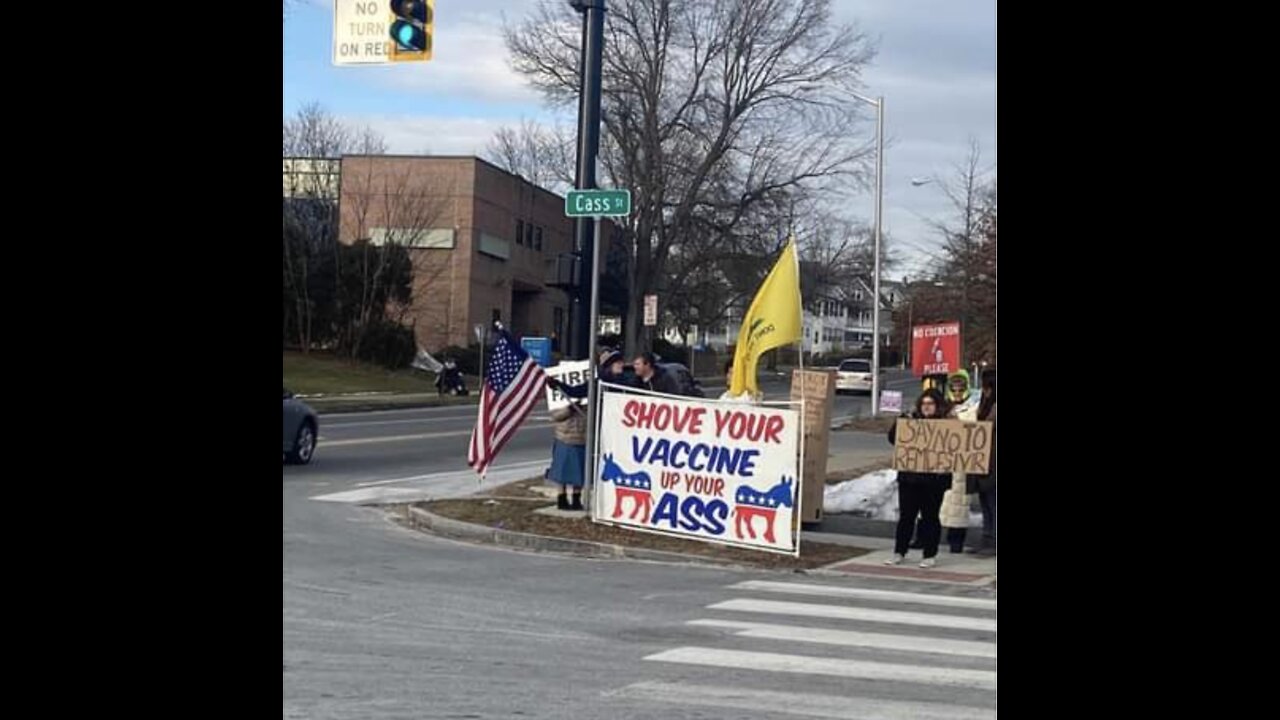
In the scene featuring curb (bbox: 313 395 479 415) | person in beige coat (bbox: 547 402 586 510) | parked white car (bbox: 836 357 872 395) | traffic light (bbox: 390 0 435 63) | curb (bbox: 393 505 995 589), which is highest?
traffic light (bbox: 390 0 435 63)

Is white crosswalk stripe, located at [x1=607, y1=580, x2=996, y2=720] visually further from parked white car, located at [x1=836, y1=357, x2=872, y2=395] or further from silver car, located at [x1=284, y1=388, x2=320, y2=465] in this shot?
parked white car, located at [x1=836, y1=357, x2=872, y2=395]

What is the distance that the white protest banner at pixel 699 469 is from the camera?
13969mm

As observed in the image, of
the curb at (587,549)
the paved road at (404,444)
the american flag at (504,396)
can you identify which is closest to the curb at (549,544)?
the curb at (587,549)

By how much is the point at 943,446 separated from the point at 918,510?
75cm

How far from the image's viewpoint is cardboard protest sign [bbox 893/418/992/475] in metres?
13.2

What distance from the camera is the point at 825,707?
7.36 metres

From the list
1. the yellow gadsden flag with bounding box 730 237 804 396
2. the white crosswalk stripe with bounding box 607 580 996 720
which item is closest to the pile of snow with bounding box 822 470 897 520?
the yellow gadsden flag with bounding box 730 237 804 396

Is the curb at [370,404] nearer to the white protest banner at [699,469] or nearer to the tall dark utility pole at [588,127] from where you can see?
the tall dark utility pole at [588,127]

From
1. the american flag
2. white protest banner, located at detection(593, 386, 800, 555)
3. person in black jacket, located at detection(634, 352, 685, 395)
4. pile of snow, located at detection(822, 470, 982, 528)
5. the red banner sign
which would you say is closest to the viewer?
white protest banner, located at detection(593, 386, 800, 555)

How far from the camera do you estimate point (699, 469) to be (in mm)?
14430

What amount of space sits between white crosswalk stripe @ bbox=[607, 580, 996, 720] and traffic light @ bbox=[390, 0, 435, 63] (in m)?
5.25

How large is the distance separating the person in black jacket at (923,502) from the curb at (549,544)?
1.46 m
